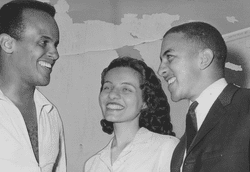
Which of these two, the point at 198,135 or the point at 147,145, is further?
the point at 147,145

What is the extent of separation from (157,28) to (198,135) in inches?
61.2

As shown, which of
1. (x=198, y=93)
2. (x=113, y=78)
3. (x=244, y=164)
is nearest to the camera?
(x=244, y=164)

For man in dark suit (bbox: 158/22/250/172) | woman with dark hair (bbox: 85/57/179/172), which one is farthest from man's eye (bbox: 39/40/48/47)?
man in dark suit (bbox: 158/22/250/172)

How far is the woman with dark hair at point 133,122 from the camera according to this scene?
7.18 ft

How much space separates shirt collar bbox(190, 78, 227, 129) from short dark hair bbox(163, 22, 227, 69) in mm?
163

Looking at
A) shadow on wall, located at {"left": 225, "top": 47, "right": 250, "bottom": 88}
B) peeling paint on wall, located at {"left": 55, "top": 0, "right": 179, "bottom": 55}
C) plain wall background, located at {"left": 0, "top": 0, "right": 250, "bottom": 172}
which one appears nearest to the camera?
shadow on wall, located at {"left": 225, "top": 47, "right": 250, "bottom": 88}

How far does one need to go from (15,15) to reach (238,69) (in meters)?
1.51

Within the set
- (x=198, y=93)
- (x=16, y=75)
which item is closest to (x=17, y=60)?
(x=16, y=75)

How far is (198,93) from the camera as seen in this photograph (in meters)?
2.00

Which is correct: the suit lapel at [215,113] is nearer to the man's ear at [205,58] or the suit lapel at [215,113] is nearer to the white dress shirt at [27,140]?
the man's ear at [205,58]

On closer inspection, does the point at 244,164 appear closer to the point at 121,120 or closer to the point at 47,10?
the point at 121,120

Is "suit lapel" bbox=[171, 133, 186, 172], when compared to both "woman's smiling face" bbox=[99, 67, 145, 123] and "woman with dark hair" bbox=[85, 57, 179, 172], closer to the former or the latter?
"woman with dark hair" bbox=[85, 57, 179, 172]

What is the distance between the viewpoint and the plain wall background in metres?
3.01

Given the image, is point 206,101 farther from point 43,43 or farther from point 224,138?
point 43,43
